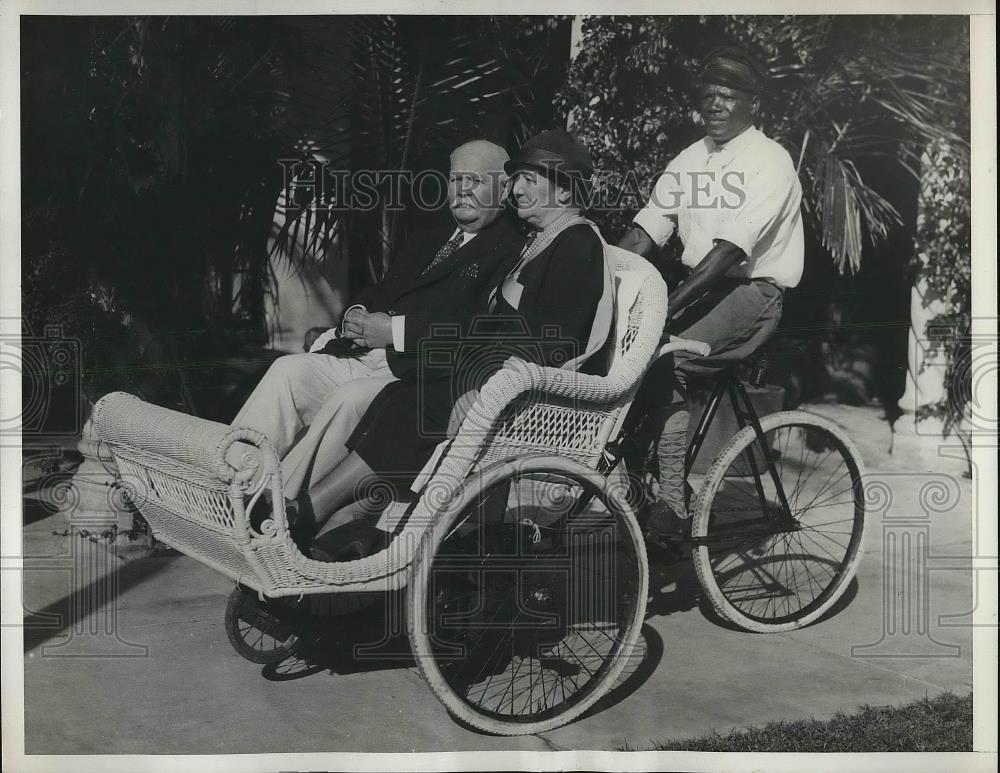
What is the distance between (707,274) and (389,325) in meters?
1.20

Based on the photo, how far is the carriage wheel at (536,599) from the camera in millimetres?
3398

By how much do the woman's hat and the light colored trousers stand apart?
880mm

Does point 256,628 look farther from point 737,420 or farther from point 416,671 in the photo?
point 737,420

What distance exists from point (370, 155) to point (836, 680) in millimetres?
2485

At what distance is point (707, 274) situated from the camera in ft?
12.6

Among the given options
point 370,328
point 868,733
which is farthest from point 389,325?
point 868,733

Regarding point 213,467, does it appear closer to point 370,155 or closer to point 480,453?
point 480,453

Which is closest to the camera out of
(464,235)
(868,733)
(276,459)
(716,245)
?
(276,459)

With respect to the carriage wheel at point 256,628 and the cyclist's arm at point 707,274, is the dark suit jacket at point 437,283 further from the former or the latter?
the carriage wheel at point 256,628

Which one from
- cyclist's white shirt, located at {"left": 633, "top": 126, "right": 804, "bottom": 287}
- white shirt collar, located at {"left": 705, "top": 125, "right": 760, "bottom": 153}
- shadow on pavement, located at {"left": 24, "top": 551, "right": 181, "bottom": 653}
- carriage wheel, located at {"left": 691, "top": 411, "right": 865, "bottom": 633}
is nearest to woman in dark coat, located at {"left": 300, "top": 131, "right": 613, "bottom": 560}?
cyclist's white shirt, located at {"left": 633, "top": 126, "right": 804, "bottom": 287}

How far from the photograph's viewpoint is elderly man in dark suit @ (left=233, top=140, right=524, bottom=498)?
3.33 m

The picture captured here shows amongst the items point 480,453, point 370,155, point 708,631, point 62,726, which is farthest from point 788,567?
point 62,726

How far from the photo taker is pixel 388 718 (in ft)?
11.5

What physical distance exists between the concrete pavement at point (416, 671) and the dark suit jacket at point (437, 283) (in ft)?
3.53
